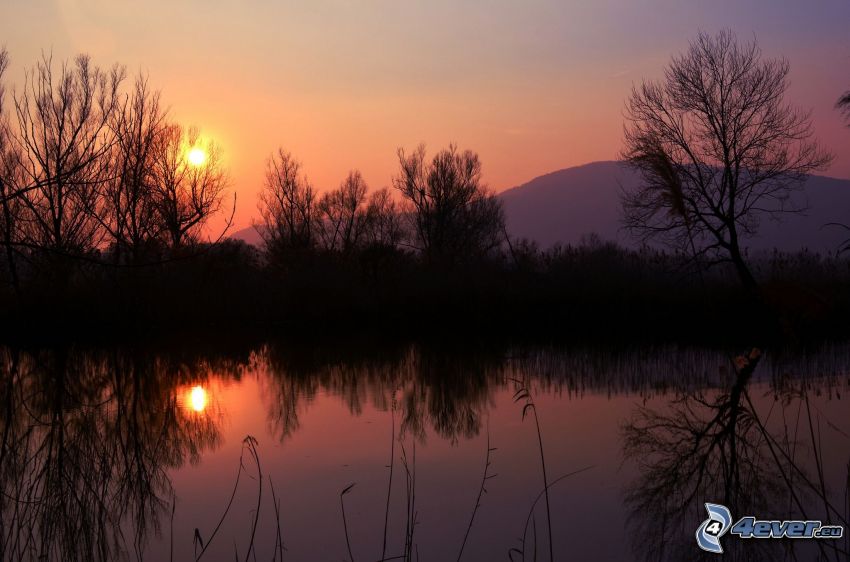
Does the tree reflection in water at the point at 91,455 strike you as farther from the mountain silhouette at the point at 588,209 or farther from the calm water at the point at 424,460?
the mountain silhouette at the point at 588,209

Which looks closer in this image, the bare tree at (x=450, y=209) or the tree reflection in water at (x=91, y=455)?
the tree reflection in water at (x=91, y=455)

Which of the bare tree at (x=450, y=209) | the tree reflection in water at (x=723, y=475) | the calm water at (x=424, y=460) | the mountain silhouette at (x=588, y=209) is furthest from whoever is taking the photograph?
the mountain silhouette at (x=588, y=209)


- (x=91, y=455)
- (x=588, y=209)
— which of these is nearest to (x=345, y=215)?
(x=91, y=455)

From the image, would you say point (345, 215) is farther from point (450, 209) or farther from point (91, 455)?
point (91, 455)

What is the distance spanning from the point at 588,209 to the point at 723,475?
149242 millimetres

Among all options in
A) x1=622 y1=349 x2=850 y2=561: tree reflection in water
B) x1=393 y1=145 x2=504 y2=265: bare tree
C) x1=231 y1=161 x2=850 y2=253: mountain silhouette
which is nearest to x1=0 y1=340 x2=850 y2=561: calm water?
x1=622 y1=349 x2=850 y2=561: tree reflection in water

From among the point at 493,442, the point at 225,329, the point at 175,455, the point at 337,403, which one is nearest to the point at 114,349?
the point at 225,329

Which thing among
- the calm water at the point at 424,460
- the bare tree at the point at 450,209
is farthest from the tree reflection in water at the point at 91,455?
the bare tree at the point at 450,209

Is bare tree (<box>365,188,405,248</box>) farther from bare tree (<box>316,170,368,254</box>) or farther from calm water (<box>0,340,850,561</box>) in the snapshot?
calm water (<box>0,340,850,561</box>)

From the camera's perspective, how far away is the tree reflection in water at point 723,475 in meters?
4.21

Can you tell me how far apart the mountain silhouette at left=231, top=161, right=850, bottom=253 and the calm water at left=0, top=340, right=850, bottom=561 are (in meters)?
98.0

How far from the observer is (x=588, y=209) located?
150750 millimetres

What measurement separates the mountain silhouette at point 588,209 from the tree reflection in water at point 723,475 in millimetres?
99884

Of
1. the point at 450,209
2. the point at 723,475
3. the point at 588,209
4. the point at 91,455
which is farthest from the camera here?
the point at 588,209
